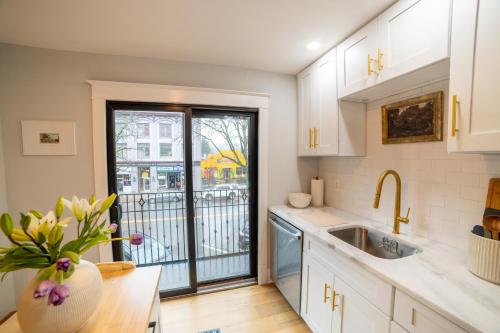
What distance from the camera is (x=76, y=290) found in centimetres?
76

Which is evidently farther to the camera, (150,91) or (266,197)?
(266,197)

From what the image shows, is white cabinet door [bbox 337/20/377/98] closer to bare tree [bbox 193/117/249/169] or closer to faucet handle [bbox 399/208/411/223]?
faucet handle [bbox 399/208/411/223]

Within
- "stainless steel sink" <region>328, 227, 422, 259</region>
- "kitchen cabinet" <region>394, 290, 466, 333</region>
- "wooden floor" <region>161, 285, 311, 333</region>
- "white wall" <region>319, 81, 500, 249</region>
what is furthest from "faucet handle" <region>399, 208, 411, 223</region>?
"wooden floor" <region>161, 285, 311, 333</region>

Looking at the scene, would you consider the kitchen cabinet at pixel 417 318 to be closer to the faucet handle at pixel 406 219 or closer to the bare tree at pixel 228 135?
the faucet handle at pixel 406 219

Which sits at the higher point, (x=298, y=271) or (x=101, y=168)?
(x=101, y=168)

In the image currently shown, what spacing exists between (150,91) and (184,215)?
126cm

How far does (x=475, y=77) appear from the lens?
938 millimetres

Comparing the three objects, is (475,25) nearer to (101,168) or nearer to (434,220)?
(434,220)

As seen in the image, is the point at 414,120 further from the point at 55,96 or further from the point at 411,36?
the point at 55,96

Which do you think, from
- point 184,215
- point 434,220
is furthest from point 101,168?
point 434,220

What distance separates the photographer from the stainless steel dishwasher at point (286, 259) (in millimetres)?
1826

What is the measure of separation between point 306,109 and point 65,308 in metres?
2.24

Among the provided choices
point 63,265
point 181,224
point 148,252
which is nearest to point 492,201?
point 63,265

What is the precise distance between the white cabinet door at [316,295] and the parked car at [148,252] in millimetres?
1503
